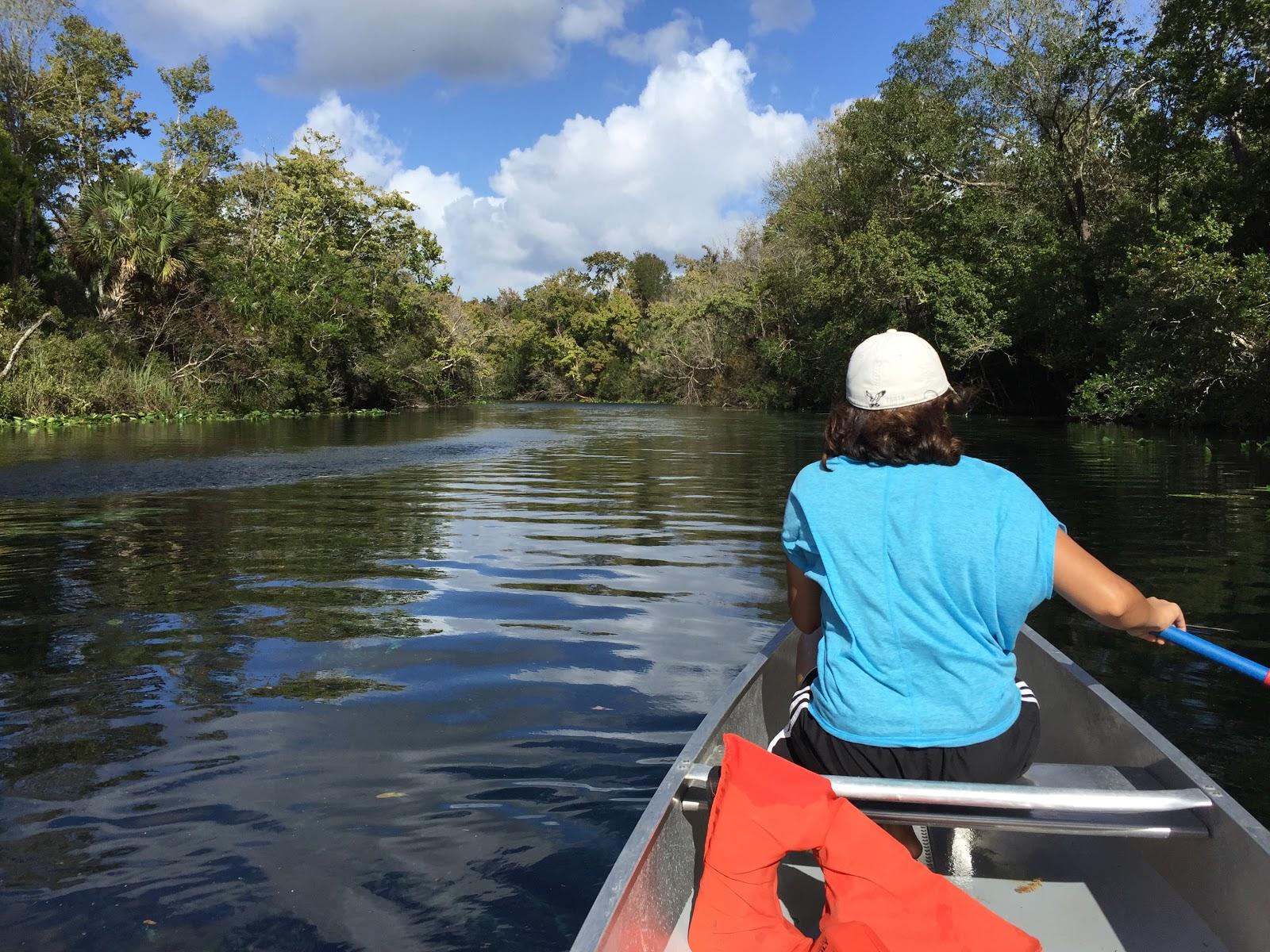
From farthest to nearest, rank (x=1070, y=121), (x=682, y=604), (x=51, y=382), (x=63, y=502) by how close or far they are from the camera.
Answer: (x=1070, y=121), (x=51, y=382), (x=63, y=502), (x=682, y=604)

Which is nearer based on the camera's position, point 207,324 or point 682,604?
point 682,604

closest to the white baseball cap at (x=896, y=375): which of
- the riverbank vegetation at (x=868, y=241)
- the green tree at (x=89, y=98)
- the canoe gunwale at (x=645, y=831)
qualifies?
the canoe gunwale at (x=645, y=831)

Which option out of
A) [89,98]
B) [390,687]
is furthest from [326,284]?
[390,687]

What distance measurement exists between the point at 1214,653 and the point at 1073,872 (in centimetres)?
72

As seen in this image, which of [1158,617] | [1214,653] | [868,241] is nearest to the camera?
[1158,617]

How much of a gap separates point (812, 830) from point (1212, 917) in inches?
37.2

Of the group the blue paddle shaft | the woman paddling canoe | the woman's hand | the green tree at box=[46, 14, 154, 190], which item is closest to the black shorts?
the woman paddling canoe

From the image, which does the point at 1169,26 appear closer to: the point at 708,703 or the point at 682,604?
the point at 682,604

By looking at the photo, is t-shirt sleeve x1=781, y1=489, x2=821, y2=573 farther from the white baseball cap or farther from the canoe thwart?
the canoe thwart

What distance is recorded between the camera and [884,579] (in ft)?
6.95

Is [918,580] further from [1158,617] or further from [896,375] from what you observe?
[1158,617]

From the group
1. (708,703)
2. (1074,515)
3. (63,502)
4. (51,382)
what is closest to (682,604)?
(708,703)

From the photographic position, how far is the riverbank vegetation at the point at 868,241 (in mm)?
17406

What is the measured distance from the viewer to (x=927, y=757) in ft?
7.22
